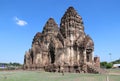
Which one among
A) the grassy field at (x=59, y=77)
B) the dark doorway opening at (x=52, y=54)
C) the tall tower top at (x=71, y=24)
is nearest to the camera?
the grassy field at (x=59, y=77)

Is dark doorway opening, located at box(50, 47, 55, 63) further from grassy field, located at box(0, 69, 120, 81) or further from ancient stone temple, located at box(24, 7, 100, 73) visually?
grassy field, located at box(0, 69, 120, 81)

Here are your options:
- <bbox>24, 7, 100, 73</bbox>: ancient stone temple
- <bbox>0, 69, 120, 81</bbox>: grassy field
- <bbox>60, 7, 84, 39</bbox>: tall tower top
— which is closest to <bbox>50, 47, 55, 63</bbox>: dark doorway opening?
<bbox>24, 7, 100, 73</bbox>: ancient stone temple

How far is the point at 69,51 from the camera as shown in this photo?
43438 mm

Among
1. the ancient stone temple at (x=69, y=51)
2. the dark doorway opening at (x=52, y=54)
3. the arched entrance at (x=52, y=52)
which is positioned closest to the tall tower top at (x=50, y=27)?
the ancient stone temple at (x=69, y=51)

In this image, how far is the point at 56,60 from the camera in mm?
43031

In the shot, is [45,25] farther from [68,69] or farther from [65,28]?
[68,69]

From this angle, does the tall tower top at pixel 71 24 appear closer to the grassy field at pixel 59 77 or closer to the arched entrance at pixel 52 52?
the arched entrance at pixel 52 52

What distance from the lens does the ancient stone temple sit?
1613 inches

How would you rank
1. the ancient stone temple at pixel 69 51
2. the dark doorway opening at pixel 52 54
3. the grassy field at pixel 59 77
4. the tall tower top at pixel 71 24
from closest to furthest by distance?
the grassy field at pixel 59 77 < the ancient stone temple at pixel 69 51 < the tall tower top at pixel 71 24 < the dark doorway opening at pixel 52 54

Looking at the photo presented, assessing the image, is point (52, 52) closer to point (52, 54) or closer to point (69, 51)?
point (52, 54)

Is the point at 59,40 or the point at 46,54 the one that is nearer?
the point at 59,40

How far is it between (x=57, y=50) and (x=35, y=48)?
27.0 feet

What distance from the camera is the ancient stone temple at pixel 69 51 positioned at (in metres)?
41.0

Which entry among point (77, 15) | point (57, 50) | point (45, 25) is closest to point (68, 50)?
point (57, 50)
